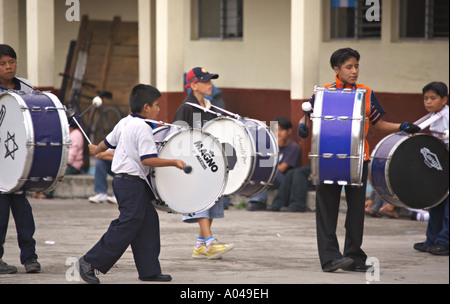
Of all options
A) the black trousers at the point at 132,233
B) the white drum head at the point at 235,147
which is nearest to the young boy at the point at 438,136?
the white drum head at the point at 235,147

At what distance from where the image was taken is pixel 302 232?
11.1 m

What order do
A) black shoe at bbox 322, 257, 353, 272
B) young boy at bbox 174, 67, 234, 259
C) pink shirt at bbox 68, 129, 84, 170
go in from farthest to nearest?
pink shirt at bbox 68, 129, 84, 170 < young boy at bbox 174, 67, 234, 259 < black shoe at bbox 322, 257, 353, 272

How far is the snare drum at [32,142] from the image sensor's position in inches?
310

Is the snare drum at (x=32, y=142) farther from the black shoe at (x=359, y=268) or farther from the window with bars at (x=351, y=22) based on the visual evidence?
the window with bars at (x=351, y=22)

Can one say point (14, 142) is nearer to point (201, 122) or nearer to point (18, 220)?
point (18, 220)

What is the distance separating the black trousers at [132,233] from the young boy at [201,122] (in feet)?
4.37

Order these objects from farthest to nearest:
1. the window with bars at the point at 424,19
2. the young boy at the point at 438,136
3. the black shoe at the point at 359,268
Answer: the window with bars at the point at 424,19 < the young boy at the point at 438,136 < the black shoe at the point at 359,268

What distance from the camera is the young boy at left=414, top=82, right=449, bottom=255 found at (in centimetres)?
960

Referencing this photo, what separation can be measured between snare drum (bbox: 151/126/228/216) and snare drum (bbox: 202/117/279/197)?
3.72 ft

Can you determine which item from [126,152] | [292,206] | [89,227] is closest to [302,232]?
[292,206]

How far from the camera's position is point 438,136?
31.6ft

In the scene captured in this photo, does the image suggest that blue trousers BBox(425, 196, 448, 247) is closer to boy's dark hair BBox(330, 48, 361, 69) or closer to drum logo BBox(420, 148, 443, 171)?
drum logo BBox(420, 148, 443, 171)

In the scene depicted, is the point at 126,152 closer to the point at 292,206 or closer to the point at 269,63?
the point at 292,206

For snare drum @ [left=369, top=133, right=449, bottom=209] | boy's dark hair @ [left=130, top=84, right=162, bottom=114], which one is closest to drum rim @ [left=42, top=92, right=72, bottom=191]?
boy's dark hair @ [left=130, top=84, right=162, bottom=114]
